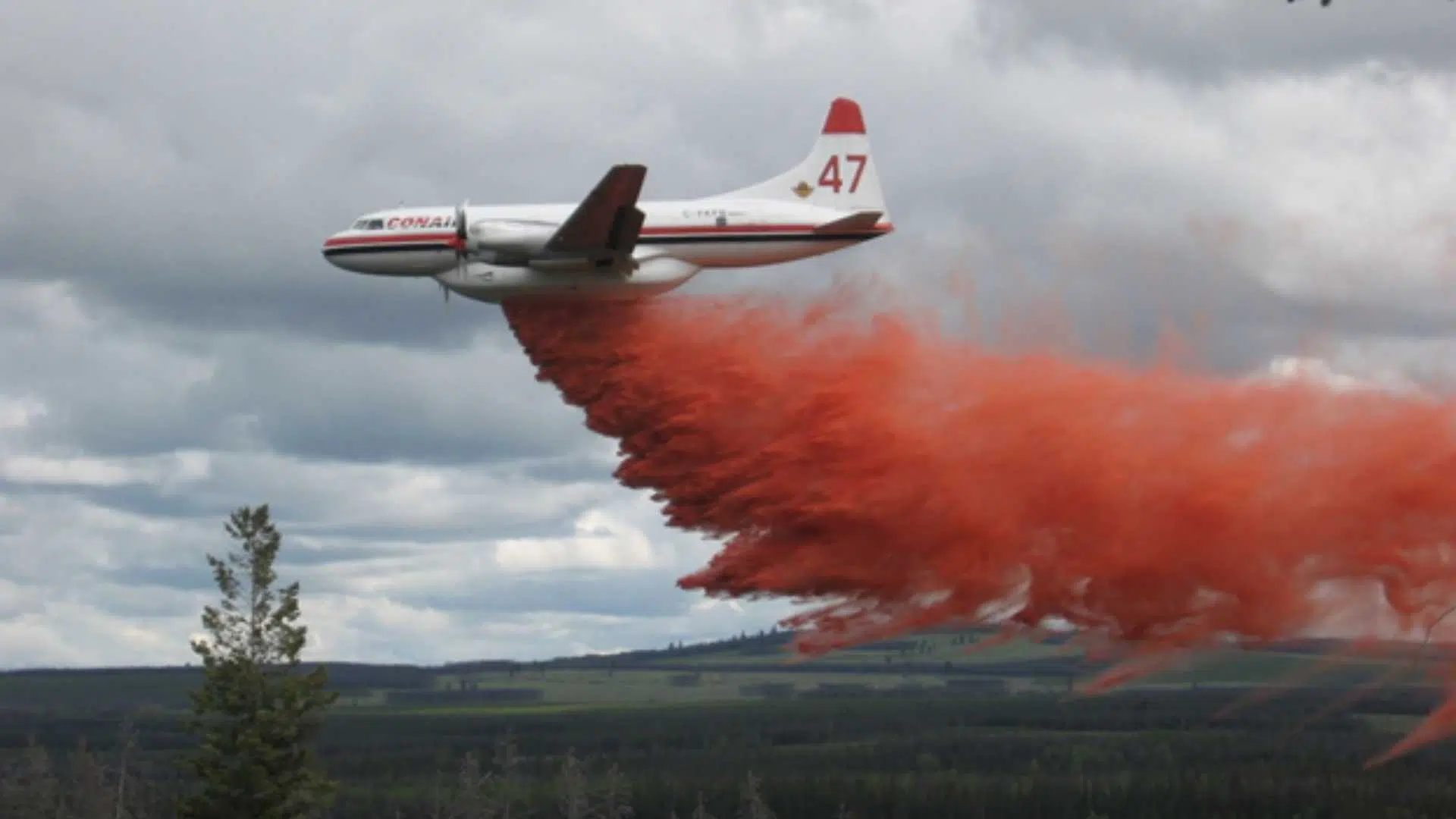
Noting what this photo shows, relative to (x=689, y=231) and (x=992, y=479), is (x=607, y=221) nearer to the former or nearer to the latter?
(x=689, y=231)

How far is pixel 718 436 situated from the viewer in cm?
4881

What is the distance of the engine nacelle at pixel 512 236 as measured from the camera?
158ft

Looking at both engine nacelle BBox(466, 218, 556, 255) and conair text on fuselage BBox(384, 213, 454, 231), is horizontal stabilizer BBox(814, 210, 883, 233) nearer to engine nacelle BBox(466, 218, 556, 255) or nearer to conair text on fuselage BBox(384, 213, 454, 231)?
engine nacelle BBox(466, 218, 556, 255)

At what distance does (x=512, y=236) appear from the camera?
48.1 metres

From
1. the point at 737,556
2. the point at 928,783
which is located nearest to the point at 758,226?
the point at 737,556

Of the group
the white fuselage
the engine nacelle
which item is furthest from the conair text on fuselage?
the engine nacelle

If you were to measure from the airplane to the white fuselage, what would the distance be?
2cm

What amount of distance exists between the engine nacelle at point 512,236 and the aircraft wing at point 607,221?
36 centimetres

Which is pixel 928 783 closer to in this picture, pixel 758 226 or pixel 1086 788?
pixel 1086 788

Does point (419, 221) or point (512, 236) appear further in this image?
point (419, 221)

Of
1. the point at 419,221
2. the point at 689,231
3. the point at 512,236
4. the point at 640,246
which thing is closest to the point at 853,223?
the point at 689,231

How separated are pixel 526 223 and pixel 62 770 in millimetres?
161216

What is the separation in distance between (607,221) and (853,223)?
6490 mm

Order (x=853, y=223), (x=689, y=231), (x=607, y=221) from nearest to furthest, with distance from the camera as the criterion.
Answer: (x=607, y=221) < (x=853, y=223) < (x=689, y=231)
